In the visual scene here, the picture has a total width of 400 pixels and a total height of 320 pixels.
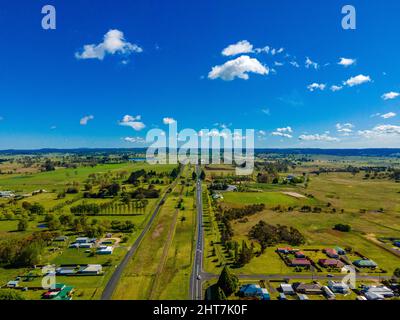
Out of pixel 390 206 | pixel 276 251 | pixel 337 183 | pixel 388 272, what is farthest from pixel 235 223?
pixel 337 183

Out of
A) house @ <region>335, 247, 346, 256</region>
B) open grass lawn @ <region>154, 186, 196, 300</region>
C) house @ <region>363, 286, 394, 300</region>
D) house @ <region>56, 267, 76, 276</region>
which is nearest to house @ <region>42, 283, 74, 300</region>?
house @ <region>56, 267, 76, 276</region>

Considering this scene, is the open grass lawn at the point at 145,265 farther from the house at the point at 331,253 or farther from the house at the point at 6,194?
the house at the point at 6,194

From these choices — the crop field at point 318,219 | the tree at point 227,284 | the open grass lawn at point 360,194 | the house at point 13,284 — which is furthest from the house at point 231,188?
the house at point 13,284

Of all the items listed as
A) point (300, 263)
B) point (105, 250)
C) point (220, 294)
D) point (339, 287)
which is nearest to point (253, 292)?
point (220, 294)

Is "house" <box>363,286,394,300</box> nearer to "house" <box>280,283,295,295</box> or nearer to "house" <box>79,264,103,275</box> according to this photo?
"house" <box>280,283,295,295</box>
